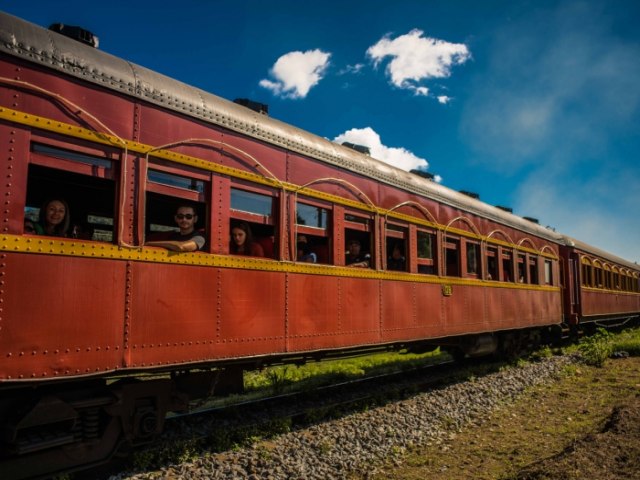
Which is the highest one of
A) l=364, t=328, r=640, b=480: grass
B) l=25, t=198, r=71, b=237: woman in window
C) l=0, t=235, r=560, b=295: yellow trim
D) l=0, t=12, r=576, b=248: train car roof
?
l=0, t=12, r=576, b=248: train car roof

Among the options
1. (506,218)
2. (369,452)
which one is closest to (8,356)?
(369,452)

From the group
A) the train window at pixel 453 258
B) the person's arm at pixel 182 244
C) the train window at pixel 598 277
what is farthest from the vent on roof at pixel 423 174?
the train window at pixel 598 277

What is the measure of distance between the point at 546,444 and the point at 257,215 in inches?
164

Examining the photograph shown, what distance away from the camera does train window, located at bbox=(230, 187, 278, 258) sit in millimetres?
5059

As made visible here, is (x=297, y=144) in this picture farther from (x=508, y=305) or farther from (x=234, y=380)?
(x=508, y=305)

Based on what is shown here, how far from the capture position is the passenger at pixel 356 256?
6715mm

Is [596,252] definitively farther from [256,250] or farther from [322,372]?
[256,250]

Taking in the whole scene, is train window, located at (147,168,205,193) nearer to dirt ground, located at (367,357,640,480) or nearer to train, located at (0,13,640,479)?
train, located at (0,13,640,479)

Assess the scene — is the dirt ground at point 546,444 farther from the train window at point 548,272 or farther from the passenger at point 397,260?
the train window at point 548,272

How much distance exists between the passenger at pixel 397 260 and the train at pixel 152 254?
2.6 inches

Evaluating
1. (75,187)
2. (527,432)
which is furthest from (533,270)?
(75,187)

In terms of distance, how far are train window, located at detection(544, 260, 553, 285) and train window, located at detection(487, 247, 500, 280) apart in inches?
137

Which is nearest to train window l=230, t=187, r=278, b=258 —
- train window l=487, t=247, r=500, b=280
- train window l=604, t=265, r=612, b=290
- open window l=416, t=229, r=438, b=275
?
open window l=416, t=229, r=438, b=275

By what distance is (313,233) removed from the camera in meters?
5.94
